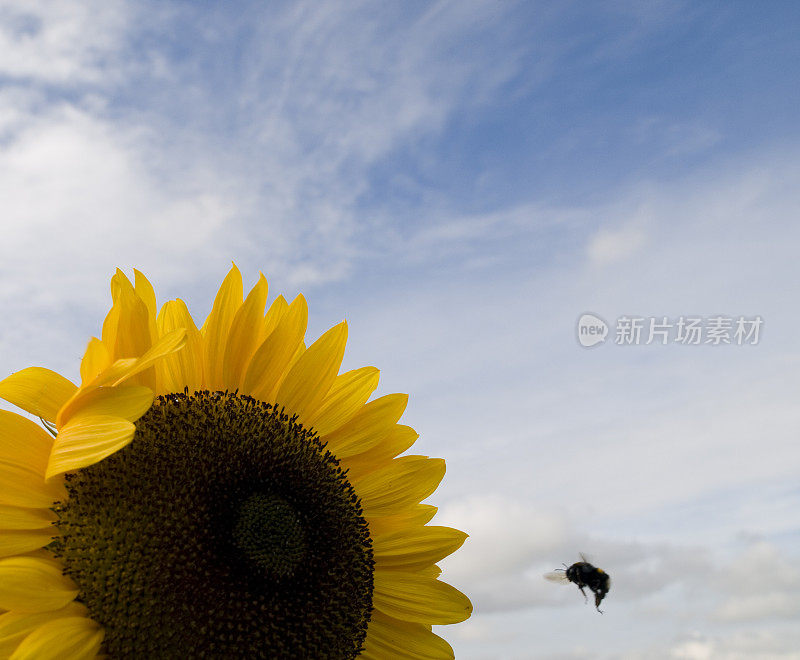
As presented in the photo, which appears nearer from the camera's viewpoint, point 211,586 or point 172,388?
point 211,586

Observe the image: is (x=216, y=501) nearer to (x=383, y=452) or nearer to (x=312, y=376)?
(x=312, y=376)

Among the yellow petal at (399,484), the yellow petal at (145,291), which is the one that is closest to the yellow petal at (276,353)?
the yellow petal at (145,291)

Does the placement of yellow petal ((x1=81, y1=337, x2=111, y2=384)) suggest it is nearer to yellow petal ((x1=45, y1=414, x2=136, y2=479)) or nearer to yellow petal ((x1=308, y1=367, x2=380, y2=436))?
yellow petal ((x1=45, y1=414, x2=136, y2=479))

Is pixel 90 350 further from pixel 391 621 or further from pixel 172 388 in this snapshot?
pixel 391 621

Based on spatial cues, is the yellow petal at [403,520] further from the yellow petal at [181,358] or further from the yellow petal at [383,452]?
the yellow petal at [181,358]

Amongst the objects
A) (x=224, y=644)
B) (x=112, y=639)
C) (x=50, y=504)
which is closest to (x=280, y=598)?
(x=224, y=644)
